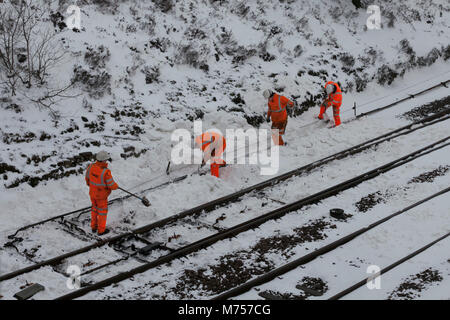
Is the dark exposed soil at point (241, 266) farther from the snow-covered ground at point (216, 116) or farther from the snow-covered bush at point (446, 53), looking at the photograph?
the snow-covered bush at point (446, 53)

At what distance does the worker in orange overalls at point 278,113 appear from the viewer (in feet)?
48.9

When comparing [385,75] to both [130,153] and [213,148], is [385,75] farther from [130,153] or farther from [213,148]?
[130,153]

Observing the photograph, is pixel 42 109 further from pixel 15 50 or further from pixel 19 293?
pixel 19 293

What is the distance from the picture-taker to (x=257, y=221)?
1088 cm

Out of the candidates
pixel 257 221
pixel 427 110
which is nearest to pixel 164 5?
pixel 427 110

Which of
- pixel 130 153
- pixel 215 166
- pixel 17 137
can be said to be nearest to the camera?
pixel 17 137

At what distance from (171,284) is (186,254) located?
0.99 meters

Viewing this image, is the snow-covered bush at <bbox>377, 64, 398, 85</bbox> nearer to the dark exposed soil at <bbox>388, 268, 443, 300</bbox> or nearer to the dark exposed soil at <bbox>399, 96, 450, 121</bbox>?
the dark exposed soil at <bbox>399, 96, 450, 121</bbox>

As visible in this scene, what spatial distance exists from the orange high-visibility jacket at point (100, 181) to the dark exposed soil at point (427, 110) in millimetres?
9961

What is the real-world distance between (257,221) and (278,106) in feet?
16.2

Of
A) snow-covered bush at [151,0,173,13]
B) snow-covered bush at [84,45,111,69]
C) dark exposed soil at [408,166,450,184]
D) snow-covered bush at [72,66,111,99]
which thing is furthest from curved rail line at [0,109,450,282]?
snow-covered bush at [151,0,173,13]

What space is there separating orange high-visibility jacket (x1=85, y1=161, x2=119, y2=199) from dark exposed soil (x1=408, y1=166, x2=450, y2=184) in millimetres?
6670

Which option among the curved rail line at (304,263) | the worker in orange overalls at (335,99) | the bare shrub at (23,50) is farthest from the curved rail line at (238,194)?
the bare shrub at (23,50)
